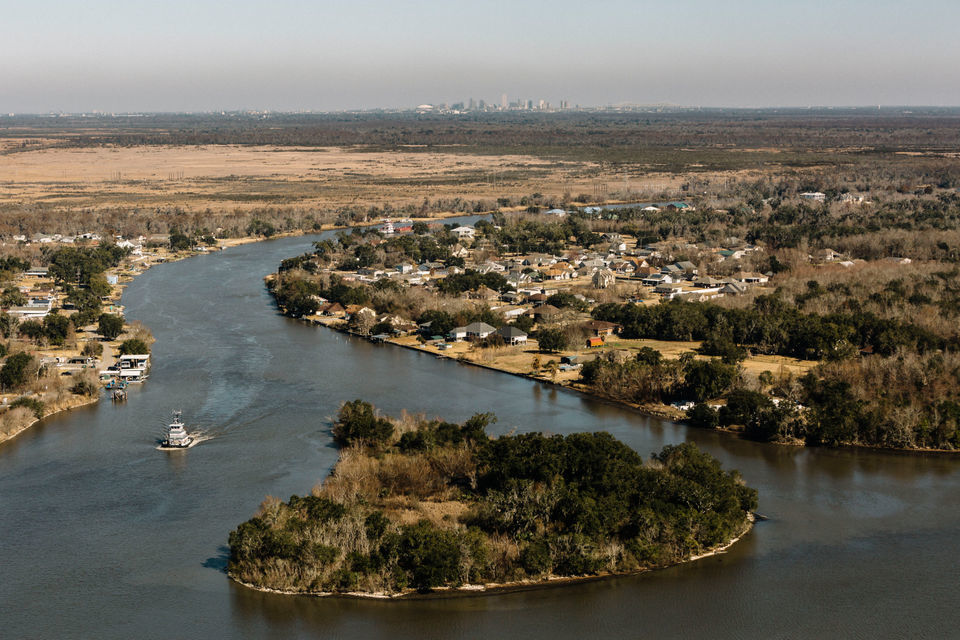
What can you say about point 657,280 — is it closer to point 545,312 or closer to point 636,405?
point 545,312

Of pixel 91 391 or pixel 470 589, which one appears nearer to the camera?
pixel 470 589

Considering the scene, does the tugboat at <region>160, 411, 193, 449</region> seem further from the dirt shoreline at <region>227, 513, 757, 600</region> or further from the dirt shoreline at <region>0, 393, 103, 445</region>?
the dirt shoreline at <region>227, 513, 757, 600</region>

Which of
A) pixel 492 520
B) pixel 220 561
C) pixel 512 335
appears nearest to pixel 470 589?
pixel 492 520

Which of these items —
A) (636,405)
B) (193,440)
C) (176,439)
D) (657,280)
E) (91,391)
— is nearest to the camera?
(176,439)

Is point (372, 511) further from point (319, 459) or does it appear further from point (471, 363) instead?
point (471, 363)

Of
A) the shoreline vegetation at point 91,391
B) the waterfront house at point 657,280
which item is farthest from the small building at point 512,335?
the shoreline vegetation at point 91,391

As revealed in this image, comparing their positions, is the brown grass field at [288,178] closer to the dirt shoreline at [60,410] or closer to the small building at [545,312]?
the small building at [545,312]
